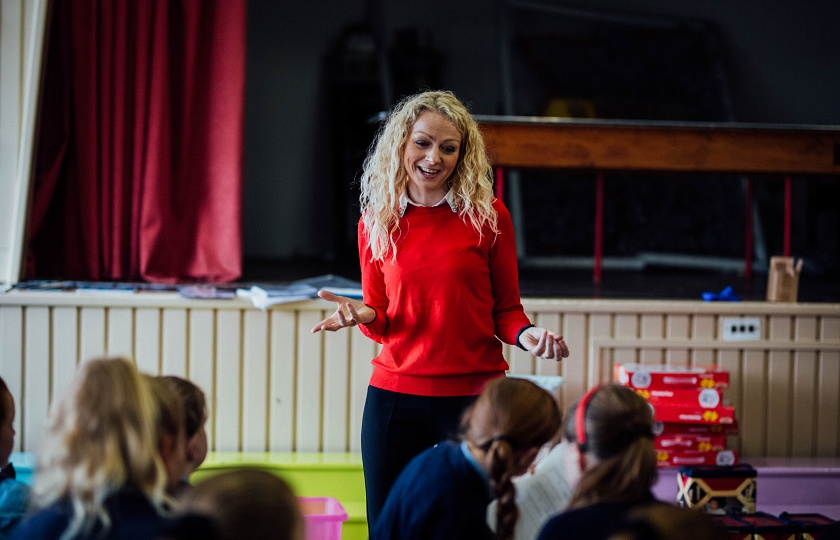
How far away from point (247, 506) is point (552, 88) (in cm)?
415

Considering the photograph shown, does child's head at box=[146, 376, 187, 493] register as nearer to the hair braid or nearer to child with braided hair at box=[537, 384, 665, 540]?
the hair braid

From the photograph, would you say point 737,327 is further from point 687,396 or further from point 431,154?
point 431,154

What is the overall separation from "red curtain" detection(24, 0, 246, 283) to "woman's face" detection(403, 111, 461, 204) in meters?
1.66

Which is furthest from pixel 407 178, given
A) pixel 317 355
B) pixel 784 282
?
pixel 784 282

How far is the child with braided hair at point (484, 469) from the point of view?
141 cm

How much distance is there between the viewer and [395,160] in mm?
1858

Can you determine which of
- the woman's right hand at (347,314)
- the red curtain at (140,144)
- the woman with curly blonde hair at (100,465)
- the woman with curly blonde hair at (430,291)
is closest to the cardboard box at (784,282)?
the woman with curly blonde hair at (430,291)

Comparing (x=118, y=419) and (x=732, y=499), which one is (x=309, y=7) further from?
(x=118, y=419)

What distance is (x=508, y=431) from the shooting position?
4.65 ft

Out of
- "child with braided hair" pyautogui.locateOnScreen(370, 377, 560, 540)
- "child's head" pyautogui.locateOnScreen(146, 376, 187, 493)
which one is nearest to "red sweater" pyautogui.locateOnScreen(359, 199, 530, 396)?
"child with braided hair" pyautogui.locateOnScreen(370, 377, 560, 540)

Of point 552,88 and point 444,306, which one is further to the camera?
point 552,88

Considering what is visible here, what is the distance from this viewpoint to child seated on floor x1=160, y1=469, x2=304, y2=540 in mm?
964

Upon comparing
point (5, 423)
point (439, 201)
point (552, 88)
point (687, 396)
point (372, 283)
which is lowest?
point (687, 396)

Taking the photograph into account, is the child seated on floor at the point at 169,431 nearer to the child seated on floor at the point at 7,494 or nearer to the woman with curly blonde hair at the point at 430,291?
the child seated on floor at the point at 7,494
